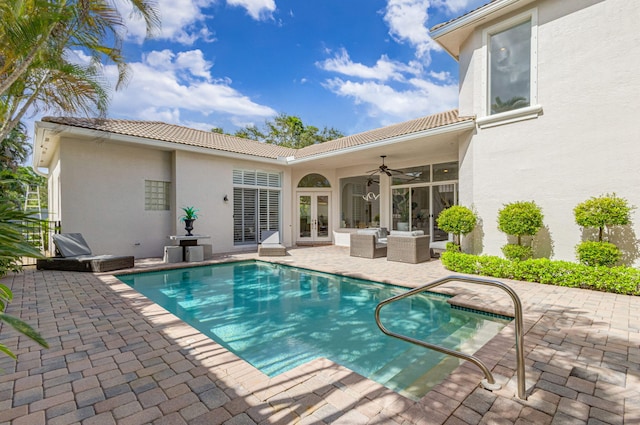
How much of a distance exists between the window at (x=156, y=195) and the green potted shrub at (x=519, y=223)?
11.0m

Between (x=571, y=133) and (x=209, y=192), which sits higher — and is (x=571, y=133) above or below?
above

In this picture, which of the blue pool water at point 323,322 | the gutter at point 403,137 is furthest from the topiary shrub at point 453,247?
the gutter at point 403,137

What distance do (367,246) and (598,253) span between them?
600 centimetres

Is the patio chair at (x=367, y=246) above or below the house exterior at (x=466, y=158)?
below

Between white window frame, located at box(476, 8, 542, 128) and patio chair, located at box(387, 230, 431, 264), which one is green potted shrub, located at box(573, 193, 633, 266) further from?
patio chair, located at box(387, 230, 431, 264)

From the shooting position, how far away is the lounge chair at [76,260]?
815 centimetres

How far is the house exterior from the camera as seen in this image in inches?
261

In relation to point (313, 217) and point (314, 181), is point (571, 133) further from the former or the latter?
point (313, 217)

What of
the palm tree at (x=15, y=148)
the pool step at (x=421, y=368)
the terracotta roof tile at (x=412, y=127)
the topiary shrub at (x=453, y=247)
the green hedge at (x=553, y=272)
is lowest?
the pool step at (x=421, y=368)

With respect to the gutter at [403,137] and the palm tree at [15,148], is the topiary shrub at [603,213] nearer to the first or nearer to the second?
the gutter at [403,137]

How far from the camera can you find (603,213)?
623 centimetres

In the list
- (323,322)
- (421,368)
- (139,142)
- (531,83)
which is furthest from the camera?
(139,142)

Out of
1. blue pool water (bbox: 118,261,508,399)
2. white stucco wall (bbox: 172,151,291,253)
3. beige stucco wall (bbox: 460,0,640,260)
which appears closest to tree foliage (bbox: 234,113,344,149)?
white stucco wall (bbox: 172,151,291,253)

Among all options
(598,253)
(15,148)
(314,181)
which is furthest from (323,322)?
(15,148)
